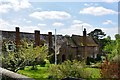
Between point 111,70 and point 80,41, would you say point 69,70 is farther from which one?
point 80,41

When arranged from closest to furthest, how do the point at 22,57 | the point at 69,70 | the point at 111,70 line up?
the point at 111,70 < the point at 69,70 < the point at 22,57

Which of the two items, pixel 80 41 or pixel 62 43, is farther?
pixel 80 41

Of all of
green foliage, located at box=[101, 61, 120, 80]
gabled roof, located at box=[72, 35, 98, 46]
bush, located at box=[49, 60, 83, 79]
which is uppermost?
gabled roof, located at box=[72, 35, 98, 46]

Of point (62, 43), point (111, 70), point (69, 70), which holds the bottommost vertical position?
point (69, 70)

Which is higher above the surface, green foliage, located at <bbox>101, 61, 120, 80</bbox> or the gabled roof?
the gabled roof

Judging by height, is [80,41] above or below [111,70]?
above

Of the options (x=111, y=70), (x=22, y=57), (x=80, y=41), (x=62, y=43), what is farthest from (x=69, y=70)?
(x=80, y=41)

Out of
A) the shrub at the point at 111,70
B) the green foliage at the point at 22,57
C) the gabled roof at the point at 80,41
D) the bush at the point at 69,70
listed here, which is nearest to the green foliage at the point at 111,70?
the shrub at the point at 111,70

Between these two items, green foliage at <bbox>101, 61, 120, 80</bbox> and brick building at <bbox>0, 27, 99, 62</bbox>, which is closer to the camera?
green foliage at <bbox>101, 61, 120, 80</bbox>

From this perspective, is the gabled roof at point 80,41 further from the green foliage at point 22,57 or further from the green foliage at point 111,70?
the green foliage at point 111,70

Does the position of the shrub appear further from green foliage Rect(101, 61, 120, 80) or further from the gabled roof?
the gabled roof

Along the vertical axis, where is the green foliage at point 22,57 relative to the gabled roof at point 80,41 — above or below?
below

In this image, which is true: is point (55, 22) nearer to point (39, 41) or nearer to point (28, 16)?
point (28, 16)

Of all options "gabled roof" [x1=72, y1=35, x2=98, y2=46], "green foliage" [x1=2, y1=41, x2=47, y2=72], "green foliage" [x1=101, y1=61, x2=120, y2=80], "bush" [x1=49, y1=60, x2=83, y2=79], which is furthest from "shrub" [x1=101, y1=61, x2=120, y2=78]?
"gabled roof" [x1=72, y1=35, x2=98, y2=46]
